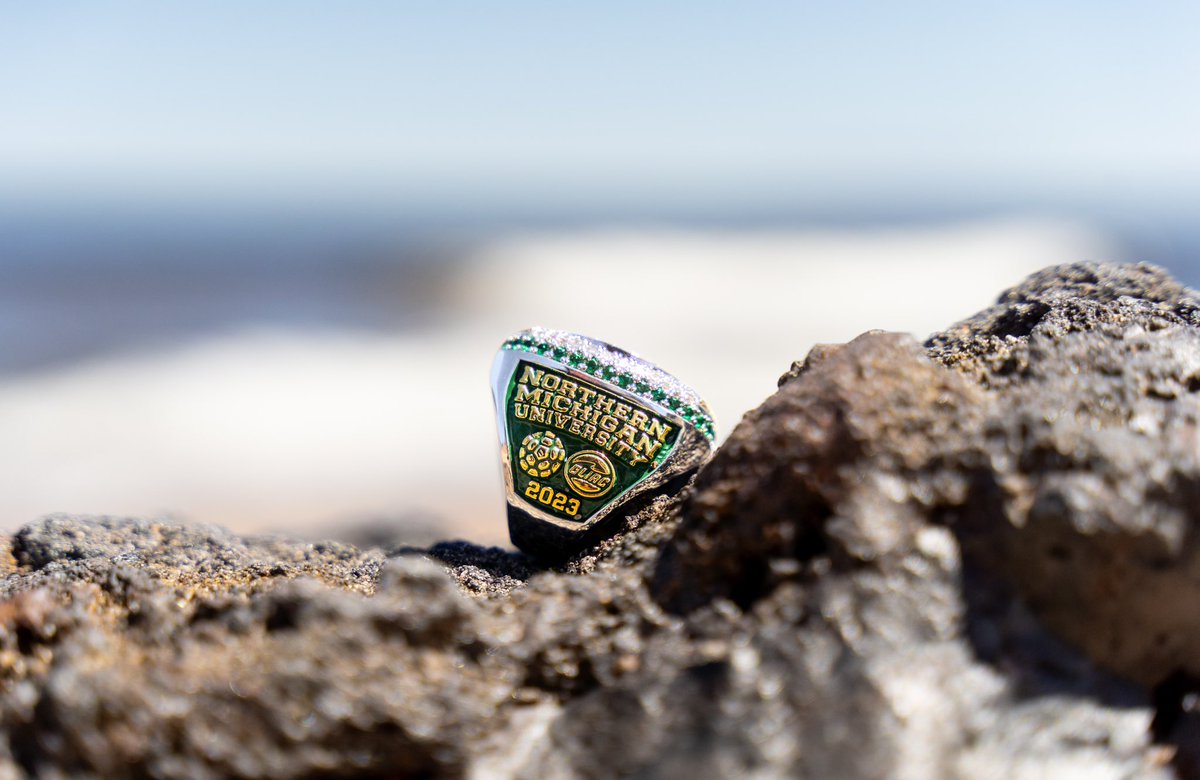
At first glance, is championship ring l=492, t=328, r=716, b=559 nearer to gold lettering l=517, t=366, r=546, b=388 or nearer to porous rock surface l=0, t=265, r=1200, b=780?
gold lettering l=517, t=366, r=546, b=388


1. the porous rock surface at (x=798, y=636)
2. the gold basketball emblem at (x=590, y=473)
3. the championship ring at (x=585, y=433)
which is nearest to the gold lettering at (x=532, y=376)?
the championship ring at (x=585, y=433)

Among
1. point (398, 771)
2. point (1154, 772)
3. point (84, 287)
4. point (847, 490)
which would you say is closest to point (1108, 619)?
point (1154, 772)

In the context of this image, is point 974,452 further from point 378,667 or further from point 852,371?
point 378,667

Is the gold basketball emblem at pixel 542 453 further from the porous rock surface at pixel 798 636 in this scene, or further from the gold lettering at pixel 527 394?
the porous rock surface at pixel 798 636

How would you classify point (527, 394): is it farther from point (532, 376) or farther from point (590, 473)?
point (590, 473)

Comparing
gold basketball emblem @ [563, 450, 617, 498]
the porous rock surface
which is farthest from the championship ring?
the porous rock surface

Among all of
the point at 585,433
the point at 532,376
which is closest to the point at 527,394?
the point at 532,376
